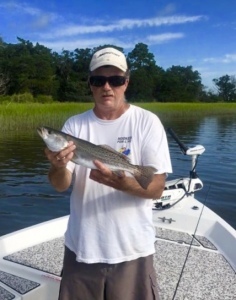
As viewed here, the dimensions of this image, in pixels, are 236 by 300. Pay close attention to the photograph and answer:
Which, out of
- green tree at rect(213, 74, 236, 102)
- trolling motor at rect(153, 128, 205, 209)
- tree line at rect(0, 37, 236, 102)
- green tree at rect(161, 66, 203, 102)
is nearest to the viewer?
trolling motor at rect(153, 128, 205, 209)

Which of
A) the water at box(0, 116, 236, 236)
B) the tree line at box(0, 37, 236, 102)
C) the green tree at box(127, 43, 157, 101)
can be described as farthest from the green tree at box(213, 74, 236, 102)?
the water at box(0, 116, 236, 236)

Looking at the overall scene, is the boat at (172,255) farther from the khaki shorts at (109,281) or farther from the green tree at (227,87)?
the green tree at (227,87)

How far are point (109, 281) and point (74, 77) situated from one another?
7031cm

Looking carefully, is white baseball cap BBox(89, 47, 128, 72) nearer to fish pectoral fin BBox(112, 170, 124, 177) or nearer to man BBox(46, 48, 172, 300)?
man BBox(46, 48, 172, 300)

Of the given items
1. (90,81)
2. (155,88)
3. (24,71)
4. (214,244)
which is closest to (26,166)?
(214,244)

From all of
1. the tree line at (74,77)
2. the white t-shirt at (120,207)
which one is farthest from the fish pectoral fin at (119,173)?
the tree line at (74,77)

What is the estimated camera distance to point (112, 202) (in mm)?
2340

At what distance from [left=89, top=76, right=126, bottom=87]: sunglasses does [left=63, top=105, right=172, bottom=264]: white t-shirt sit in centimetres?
18

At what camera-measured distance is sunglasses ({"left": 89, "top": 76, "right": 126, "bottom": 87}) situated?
2406mm

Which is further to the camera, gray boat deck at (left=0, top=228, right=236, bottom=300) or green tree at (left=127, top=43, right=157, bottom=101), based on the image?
green tree at (left=127, top=43, right=157, bottom=101)

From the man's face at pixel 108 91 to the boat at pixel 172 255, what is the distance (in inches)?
60.9

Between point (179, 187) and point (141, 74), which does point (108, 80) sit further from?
point (141, 74)

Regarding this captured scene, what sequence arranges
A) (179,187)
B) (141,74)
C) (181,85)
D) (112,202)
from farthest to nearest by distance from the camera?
(181,85), (141,74), (179,187), (112,202)

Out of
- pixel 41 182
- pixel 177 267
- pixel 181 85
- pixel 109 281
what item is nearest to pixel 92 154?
pixel 109 281
